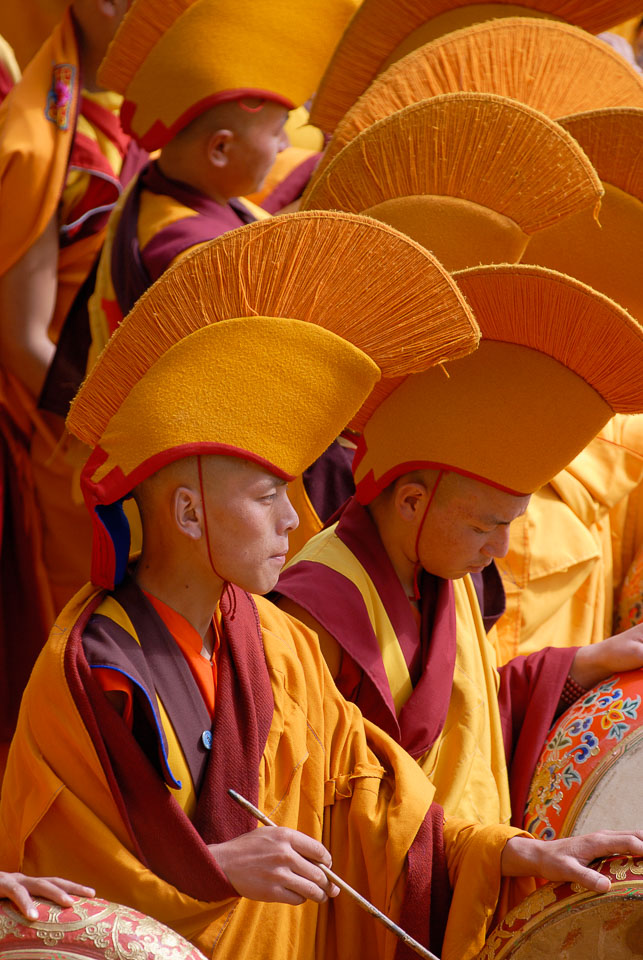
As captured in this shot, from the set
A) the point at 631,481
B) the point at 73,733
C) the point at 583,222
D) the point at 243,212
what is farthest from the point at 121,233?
the point at 73,733

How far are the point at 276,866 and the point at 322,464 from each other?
1.38 m

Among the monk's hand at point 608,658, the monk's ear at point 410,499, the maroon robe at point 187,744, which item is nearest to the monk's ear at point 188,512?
the maroon robe at point 187,744

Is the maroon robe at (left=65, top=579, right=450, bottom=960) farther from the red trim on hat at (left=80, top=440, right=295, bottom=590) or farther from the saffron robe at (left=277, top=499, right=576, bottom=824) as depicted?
the saffron robe at (left=277, top=499, right=576, bottom=824)

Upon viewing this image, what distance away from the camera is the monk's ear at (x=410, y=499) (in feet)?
7.25

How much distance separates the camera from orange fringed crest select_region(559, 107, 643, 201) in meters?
2.30

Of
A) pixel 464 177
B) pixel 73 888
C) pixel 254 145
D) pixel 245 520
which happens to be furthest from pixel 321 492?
pixel 73 888

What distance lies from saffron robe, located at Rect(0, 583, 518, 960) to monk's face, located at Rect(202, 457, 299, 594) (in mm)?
121

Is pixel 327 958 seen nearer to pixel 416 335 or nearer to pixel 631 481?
pixel 416 335

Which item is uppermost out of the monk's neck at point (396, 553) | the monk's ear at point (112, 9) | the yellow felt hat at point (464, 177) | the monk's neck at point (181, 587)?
the monk's ear at point (112, 9)

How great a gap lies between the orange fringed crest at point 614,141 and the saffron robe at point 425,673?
763 millimetres

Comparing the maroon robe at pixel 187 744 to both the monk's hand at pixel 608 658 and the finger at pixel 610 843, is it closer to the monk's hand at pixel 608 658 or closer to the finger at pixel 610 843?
the finger at pixel 610 843

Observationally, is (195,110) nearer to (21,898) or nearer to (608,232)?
(608,232)

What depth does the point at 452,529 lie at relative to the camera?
220 centimetres

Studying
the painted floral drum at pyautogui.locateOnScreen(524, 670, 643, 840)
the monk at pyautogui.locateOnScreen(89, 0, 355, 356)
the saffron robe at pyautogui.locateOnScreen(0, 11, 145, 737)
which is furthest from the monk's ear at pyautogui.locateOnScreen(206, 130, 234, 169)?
the painted floral drum at pyautogui.locateOnScreen(524, 670, 643, 840)
